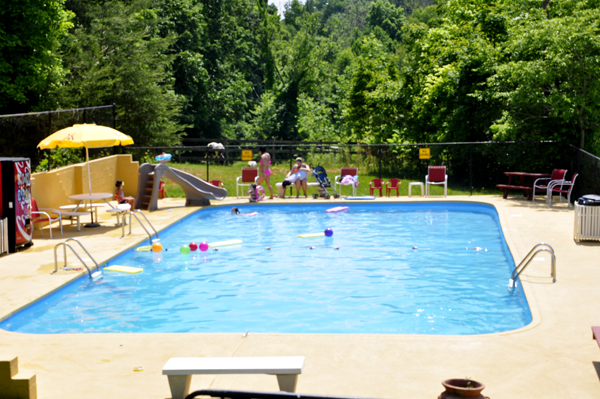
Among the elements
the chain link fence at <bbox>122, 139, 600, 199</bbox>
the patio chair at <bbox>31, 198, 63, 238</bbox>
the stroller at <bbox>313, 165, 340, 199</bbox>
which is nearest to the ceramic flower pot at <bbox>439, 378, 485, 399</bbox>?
the patio chair at <bbox>31, 198, 63, 238</bbox>

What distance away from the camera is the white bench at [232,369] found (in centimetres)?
419

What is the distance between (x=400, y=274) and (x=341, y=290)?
1.48m

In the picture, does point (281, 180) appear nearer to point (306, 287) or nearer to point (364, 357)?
point (306, 287)

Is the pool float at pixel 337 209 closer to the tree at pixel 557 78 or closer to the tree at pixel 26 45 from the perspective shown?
the tree at pixel 557 78

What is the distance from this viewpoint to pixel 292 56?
45250 mm

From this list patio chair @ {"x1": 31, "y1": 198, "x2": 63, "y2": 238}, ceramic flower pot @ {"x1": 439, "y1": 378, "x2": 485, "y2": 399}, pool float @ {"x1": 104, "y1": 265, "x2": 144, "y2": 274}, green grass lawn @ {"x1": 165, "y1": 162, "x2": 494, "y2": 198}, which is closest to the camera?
ceramic flower pot @ {"x1": 439, "y1": 378, "x2": 485, "y2": 399}

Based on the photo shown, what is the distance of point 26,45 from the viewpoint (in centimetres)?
2270

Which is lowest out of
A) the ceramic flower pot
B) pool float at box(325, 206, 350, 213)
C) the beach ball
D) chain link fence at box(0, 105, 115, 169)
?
the beach ball

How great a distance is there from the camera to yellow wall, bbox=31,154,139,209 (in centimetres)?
1390

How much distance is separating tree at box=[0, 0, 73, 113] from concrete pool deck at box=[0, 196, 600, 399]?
56.5 feet

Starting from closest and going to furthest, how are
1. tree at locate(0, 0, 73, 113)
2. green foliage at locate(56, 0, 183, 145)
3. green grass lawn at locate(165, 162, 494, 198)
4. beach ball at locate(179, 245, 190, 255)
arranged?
beach ball at locate(179, 245, 190, 255)
green grass lawn at locate(165, 162, 494, 198)
tree at locate(0, 0, 73, 113)
green foliage at locate(56, 0, 183, 145)

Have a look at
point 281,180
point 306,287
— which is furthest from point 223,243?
point 281,180

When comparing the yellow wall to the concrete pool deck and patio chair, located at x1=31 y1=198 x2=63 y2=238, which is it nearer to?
patio chair, located at x1=31 y1=198 x2=63 y2=238

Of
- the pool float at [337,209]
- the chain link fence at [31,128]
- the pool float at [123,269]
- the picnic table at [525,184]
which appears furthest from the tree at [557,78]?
the chain link fence at [31,128]
